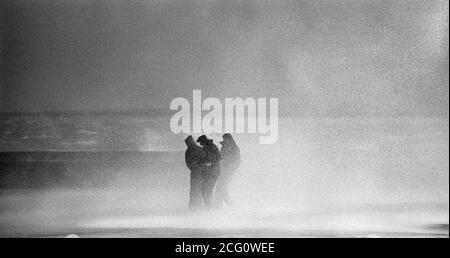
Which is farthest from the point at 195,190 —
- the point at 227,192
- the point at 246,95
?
the point at 246,95

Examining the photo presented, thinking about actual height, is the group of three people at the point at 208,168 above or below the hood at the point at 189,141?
below

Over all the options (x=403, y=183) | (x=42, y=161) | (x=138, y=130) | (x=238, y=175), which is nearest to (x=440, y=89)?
(x=403, y=183)

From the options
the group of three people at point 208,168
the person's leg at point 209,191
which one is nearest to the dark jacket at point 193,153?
the group of three people at point 208,168

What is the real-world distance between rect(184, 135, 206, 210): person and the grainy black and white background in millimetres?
78

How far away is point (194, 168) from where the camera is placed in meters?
5.53

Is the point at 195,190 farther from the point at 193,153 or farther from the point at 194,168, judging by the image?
the point at 193,153

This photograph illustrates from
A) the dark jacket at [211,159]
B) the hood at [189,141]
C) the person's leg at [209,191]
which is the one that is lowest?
the person's leg at [209,191]

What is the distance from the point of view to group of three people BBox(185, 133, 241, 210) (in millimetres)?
5484

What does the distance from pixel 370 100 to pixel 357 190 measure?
716 millimetres

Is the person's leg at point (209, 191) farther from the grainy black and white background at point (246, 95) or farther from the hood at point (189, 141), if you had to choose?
Result: the hood at point (189, 141)

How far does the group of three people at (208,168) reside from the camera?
18.0 feet

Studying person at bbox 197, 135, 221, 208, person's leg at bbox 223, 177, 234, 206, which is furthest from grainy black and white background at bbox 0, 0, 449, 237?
person at bbox 197, 135, 221, 208

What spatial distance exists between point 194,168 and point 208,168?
11 centimetres

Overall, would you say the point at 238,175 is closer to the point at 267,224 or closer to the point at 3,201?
the point at 267,224
